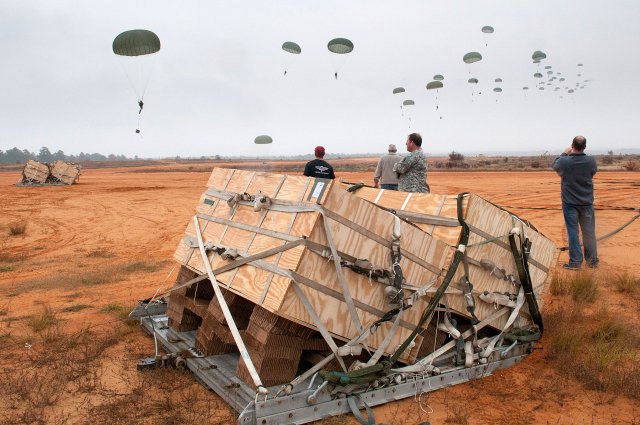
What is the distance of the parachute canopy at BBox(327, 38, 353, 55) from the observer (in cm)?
2626

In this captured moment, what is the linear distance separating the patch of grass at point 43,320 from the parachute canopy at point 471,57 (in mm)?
30983

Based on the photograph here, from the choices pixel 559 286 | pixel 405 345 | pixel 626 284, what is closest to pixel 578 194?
pixel 626 284

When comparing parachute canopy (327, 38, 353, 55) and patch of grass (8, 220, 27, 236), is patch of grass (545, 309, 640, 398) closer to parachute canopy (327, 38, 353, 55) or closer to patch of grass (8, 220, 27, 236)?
patch of grass (8, 220, 27, 236)

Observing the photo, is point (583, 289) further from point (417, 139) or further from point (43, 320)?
point (43, 320)

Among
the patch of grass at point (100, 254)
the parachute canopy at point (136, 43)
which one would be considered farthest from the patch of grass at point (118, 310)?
the parachute canopy at point (136, 43)

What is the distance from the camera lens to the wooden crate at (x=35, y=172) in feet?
115

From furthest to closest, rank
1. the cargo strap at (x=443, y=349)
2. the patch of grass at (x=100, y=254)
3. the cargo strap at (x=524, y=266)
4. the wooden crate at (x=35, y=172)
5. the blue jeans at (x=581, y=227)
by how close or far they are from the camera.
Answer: the wooden crate at (x=35, y=172)
the patch of grass at (x=100, y=254)
the blue jeans at (x=581, y=227)
the cargo strap at (x=524, y=266)
the cargo strap at (x=443, y=349)

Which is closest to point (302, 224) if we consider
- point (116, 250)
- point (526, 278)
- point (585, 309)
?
point (526, 278)

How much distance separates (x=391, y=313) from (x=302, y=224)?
1.13 meters

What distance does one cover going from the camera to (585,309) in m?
6.65

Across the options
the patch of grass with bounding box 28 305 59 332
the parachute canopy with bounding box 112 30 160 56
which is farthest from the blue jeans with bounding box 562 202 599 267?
the parachute canopy with bounding box 112 30 160 56

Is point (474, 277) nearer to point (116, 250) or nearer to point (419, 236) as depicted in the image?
point (419, 236)

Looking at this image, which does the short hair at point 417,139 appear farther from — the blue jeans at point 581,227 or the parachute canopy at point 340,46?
the parachute canopy at point 340,46

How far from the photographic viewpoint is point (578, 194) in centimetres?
837
